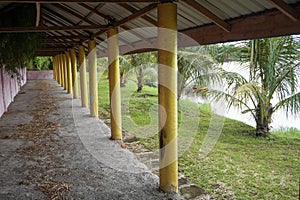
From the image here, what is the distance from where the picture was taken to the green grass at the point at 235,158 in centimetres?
452

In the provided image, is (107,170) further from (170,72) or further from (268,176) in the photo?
(268,176)

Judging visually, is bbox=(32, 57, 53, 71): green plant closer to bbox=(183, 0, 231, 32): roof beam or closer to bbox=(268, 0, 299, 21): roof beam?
bbox=(183, 0, 231, 32): roof beam

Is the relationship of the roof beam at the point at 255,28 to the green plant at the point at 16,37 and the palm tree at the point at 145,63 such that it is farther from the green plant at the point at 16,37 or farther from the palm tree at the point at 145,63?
the palm tree at the point at 145,63

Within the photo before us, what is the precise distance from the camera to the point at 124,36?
7.23 m

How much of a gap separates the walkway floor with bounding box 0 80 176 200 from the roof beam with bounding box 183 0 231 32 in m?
2.26

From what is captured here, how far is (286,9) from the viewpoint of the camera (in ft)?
8.35

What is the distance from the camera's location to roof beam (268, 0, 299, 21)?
99.7 inches

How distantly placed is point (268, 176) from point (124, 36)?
178 inches

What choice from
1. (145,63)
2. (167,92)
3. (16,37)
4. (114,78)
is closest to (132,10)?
(167,92)

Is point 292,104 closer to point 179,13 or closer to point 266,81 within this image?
point 266,81

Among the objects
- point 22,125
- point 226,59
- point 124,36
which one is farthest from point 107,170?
point 226,59

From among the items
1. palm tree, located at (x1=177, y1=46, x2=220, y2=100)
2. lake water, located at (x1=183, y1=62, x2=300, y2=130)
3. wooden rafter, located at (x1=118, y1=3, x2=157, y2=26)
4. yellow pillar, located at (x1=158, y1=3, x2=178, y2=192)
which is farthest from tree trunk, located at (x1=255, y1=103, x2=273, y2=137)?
yellow pillar, located at (x1=158, y1=3, x2=178, y2=192)

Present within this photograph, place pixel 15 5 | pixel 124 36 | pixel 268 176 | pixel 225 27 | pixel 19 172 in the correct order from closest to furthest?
pixel 225 27, pixel 19 172, pixel 268 176, pixel 15 5, pixel 124 36

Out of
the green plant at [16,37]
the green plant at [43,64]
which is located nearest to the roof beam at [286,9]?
the green plant at [16,37]
